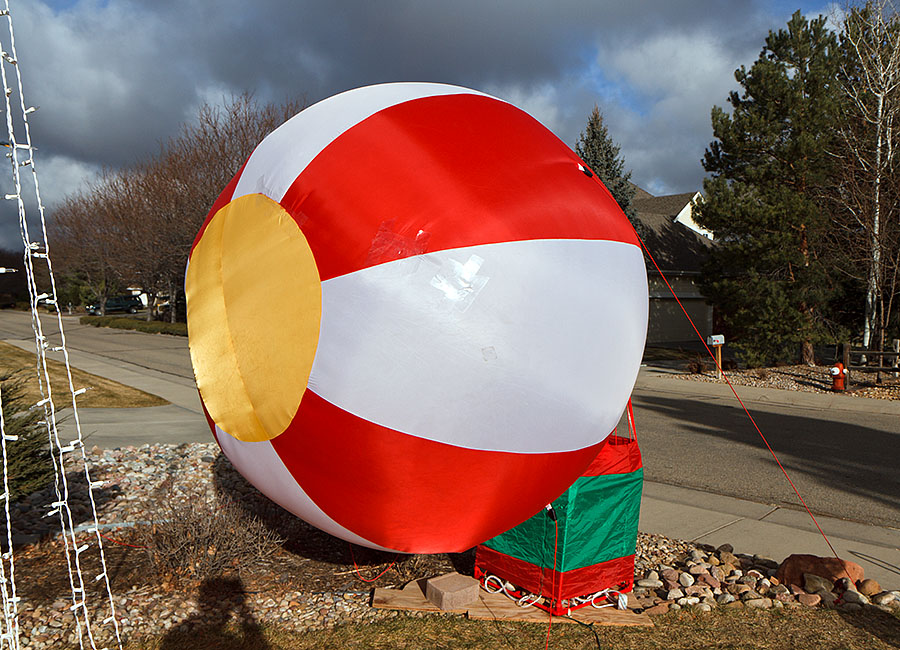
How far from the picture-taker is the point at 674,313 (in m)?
29.3

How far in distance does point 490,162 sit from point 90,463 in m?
7.02

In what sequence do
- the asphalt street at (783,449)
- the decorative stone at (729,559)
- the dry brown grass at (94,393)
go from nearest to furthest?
the decorative stone at (729,559) < the asphalt street at (783,449) < the dry brown grass at (94,393)

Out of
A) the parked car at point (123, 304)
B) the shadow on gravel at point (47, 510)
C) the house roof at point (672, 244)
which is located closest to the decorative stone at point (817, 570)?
the shadow on gravel at point (47, 510)

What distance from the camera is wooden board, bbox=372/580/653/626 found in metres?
4.15

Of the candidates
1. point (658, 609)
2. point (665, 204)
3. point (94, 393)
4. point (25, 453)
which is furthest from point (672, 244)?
point (25, 453)

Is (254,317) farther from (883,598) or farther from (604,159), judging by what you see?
(604,159)

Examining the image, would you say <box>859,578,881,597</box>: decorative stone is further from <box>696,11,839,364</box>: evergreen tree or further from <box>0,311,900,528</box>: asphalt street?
<box>696,11,839,364</box>: evergreen tree

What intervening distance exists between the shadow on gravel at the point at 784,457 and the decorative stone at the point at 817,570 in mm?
2260

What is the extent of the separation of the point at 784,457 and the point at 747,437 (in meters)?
1.32

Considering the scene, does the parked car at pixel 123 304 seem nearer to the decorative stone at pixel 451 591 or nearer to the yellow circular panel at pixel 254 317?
the decorative stone at pixel 451 591

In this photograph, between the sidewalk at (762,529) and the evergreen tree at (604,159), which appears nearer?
the sidewalk at (762,529)

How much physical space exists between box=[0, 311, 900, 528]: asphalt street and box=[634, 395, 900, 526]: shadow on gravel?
0.04ft

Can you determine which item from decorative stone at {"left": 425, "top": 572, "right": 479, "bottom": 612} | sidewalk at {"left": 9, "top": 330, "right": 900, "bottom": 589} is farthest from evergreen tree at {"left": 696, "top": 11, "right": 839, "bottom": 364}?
decorative stone at {"left": 425, "top": 572, "right": 479, "bottom": 612}

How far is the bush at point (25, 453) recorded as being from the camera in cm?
484
